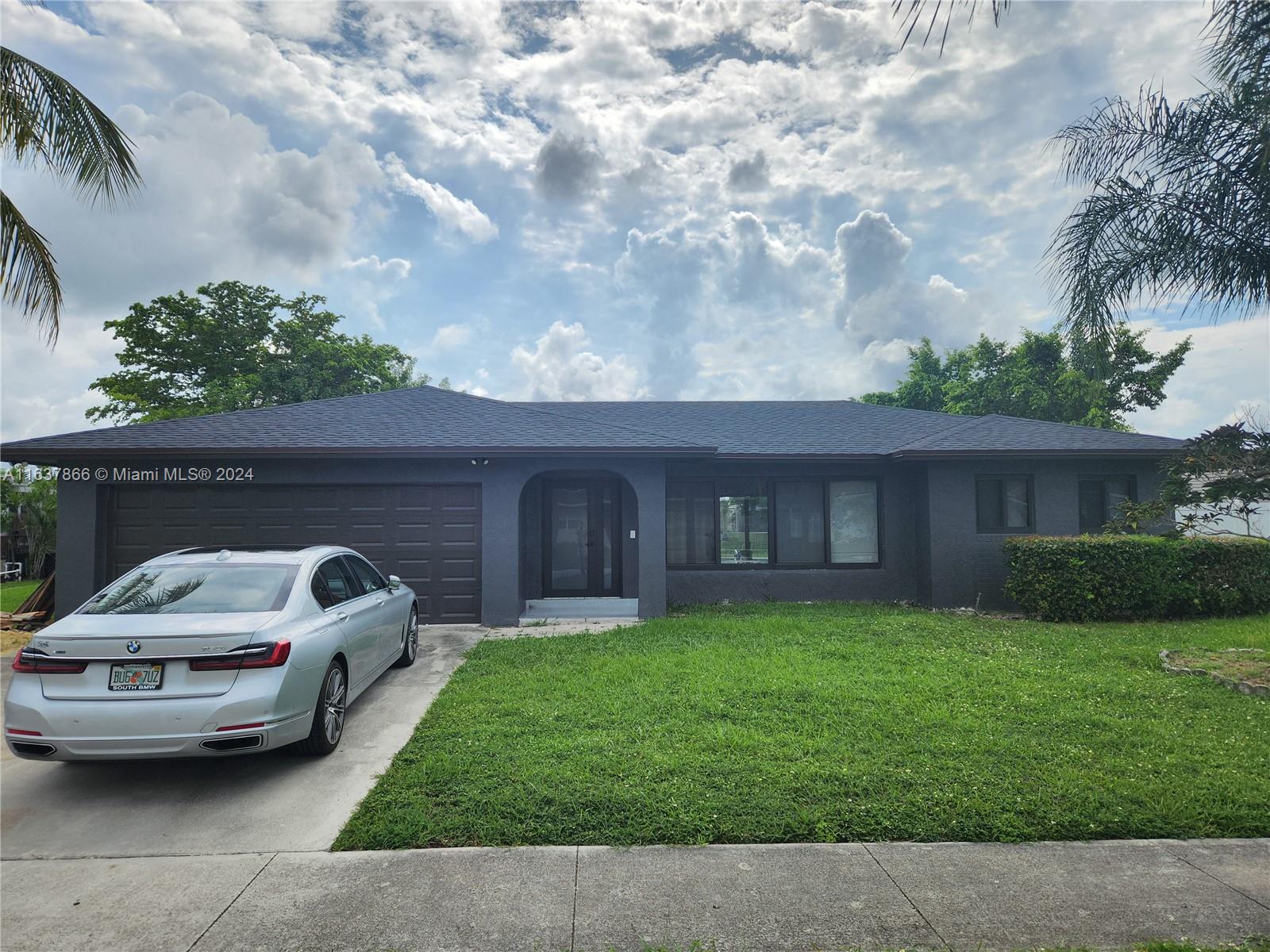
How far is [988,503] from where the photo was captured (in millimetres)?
11859

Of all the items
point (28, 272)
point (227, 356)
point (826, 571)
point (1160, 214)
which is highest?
point (227, 356)

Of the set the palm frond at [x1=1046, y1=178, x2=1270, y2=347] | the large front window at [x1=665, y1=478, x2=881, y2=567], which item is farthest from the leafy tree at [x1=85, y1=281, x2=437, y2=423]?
the palm frond at [x1=1046, y1=178, x2=1270, y2=347]

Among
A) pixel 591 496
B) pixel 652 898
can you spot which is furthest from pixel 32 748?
pixel 591 496

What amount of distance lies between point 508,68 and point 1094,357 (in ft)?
35.2

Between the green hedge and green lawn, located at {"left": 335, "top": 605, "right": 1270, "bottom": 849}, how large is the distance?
2.51 m

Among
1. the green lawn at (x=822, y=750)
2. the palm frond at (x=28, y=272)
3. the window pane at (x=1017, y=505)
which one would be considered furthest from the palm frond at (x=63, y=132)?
the window pane at (x=1017, y=505)

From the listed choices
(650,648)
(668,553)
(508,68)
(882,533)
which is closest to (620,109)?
(508,68)

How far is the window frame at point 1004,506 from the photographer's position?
461 inches

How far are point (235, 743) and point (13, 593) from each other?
18.0 meters

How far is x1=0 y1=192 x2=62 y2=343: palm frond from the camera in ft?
21.2

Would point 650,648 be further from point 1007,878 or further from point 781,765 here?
point 1007,878

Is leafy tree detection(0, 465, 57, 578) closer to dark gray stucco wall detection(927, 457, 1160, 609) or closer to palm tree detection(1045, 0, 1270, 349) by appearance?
dark gray stucco wall detection(927, 457, 1160, 609)

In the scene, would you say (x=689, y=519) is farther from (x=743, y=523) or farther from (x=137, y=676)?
(x=137, y=676)

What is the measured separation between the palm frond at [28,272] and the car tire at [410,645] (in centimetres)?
492
